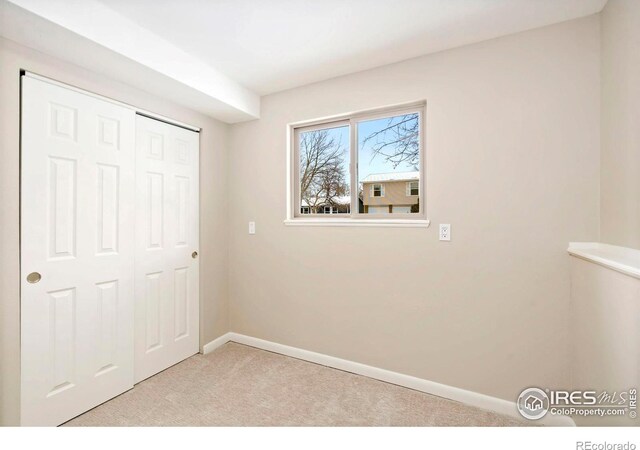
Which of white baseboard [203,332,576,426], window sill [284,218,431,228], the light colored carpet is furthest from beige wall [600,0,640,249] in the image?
the light colored carpet

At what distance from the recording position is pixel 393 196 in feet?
8.04

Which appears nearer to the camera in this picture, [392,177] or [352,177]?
[392,177]

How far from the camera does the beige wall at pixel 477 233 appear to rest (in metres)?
1.81

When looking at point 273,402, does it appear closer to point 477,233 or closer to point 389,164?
point 477,233

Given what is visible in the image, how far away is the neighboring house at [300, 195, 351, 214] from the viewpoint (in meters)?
2.67

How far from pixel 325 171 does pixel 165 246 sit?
1.56m

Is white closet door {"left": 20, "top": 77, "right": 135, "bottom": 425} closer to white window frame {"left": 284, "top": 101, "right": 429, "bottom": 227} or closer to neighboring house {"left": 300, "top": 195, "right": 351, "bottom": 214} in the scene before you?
white window frame {"left": 284, "top": 101, "right": 429, "bottom": 227}

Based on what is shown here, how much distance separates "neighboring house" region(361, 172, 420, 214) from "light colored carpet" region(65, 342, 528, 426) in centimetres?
139

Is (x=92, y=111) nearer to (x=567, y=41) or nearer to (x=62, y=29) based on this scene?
(x=62, y=29)

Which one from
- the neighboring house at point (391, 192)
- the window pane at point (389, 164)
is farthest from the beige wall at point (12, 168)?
the neighboring house at point (391, 192)

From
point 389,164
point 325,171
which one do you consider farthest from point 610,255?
point 325,171

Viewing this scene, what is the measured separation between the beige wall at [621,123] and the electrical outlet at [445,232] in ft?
2.70

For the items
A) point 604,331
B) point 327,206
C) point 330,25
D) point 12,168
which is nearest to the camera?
point 604,331

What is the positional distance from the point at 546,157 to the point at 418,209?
0.86m
